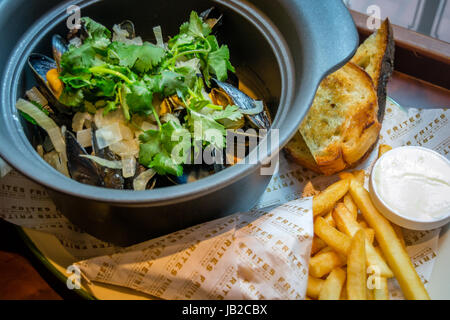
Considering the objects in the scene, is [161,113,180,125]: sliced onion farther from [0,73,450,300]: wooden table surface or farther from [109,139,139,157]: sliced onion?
[0,73,450,300]: wooden table surface

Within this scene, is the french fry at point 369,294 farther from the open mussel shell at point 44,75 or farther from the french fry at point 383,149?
the open mussel shell at point 44,75

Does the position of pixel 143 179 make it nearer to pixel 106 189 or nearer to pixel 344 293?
pixel 106 189

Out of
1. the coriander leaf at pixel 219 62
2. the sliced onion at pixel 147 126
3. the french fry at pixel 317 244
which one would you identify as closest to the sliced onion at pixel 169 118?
the sliced onion at pixel 147 126

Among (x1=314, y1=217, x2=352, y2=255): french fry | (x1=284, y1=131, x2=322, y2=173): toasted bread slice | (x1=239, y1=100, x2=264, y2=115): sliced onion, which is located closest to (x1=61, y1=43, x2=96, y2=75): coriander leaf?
(x1=239, y1=100, x2=264, y2=115): sliced onion

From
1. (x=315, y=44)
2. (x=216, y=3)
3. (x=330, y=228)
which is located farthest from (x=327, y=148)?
(x=216, y=3)

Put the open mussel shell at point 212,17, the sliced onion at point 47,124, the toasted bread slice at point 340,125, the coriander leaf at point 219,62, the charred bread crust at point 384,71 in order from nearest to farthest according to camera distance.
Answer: the sliced onion at point 47,124
the coriander leaf at point 219,62
the open mussel shell at point 212,17
the toasted bread slice at point 340,125
the charred bread crust at point 384,71

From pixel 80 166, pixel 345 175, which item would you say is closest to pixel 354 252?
pixel 345 175
